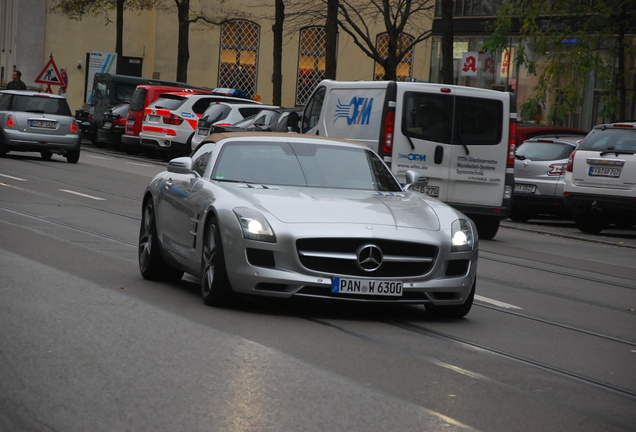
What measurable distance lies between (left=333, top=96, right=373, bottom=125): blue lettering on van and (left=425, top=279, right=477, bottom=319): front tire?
933 centimetres

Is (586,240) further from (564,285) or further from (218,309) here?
(218,309)

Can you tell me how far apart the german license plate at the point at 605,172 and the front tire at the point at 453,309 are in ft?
36.8

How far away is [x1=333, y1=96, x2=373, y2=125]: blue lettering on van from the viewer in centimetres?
1880

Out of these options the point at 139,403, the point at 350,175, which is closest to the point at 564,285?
the point at 350,175

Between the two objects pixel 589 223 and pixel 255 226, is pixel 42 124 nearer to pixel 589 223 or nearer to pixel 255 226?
pixel 589 223

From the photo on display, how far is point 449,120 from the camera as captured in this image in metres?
18.2

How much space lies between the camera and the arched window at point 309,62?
60562 mm

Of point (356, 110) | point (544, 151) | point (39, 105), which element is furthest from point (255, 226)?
point (39, 105)

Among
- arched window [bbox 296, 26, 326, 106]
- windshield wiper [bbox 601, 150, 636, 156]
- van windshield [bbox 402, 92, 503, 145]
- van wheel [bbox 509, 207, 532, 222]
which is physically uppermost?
arched window [bbox 296, 26, 326, 106]

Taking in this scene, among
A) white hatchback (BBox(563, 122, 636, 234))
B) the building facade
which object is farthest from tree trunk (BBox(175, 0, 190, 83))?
white hatchback (BBox(563, 122, 636, 234))

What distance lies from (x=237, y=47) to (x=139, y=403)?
56.3m

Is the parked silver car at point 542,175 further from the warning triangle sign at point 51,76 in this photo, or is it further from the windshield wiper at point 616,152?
the warning triangle sign at point 51,76

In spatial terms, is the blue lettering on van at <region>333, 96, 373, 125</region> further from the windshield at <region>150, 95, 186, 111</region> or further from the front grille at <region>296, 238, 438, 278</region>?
the windshield at <region>150, 95, 186, 111</region>

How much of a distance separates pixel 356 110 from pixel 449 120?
1.56 m
